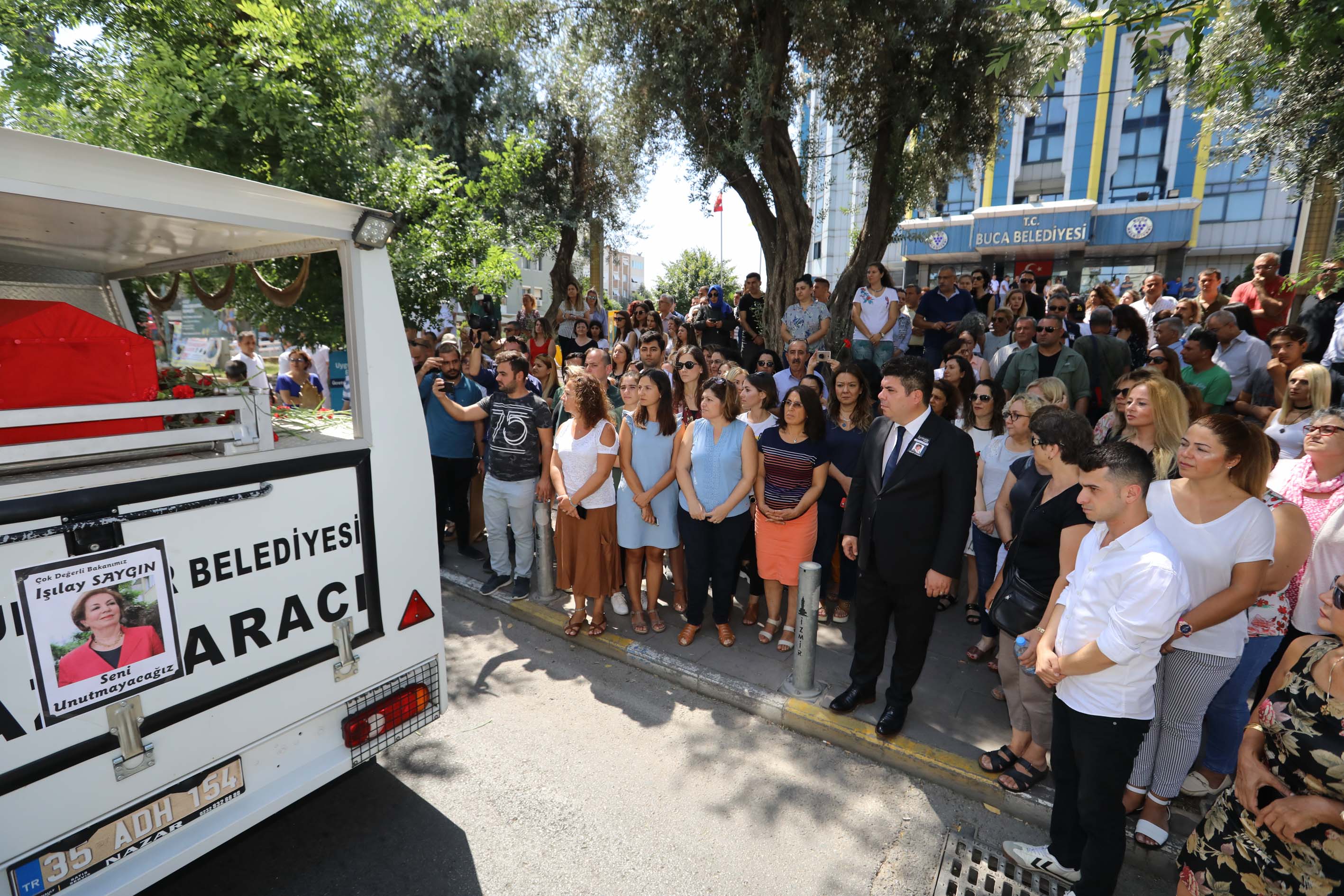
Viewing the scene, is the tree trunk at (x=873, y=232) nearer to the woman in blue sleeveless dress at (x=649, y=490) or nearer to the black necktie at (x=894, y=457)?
the woman in blue sleeveless dress at (x=649, y=490)

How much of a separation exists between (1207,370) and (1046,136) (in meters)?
34.8

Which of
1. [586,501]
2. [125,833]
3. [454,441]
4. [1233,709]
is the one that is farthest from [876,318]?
[125,833]

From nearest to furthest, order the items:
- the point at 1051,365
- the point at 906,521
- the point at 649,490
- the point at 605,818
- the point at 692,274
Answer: the point at 605,818 → the point at 906,521 → the point at 649,490 → the point at 1051,365 → the point at 692,274

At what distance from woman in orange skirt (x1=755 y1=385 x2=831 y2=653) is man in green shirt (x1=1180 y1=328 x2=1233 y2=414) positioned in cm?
342

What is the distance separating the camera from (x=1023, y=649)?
3.14 m

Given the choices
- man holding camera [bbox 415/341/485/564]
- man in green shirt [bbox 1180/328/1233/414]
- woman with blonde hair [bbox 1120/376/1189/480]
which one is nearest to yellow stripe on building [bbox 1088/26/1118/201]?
man in green shirt [bbox 1180/328/1233/414]

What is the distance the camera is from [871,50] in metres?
8.65

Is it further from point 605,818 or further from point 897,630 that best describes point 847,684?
point 605,818

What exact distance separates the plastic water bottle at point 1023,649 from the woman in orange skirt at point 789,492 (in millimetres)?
1648

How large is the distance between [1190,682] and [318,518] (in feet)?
12.8

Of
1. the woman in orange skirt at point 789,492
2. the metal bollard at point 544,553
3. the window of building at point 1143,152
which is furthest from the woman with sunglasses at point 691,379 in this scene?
the window of building at point 1143,152

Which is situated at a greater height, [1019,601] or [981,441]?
[981,441]

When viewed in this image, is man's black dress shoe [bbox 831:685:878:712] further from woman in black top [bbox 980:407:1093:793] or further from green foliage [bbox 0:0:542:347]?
green foliage [bbox 0:0:542:347]

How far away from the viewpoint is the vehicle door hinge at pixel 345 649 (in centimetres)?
275
